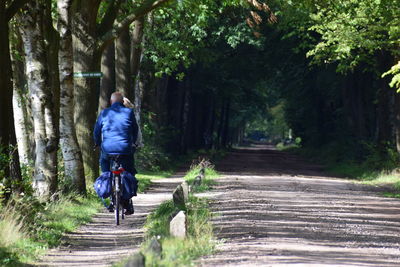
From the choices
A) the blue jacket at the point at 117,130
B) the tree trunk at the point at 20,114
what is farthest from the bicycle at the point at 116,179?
the tree trunk at the point at 20,114

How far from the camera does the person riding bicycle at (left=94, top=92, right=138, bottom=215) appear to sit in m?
15.3

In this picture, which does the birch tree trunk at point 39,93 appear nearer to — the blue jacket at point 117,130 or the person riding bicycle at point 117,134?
the person riding bicycle at point 117,134

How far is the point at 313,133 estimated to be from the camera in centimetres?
6844

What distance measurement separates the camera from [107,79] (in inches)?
1368

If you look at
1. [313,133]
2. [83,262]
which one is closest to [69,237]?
[83,262]

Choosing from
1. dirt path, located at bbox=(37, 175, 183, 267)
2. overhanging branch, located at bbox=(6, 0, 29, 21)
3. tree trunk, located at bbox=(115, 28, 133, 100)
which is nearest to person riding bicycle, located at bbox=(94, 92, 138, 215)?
dirt path, located at bbox=(37, 175, 183, 267)

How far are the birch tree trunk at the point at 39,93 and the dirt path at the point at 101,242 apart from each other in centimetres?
130

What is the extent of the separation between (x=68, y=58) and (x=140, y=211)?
3635 mm

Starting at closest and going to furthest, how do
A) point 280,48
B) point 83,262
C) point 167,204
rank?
point 83,262
point 167,204
point 280,48

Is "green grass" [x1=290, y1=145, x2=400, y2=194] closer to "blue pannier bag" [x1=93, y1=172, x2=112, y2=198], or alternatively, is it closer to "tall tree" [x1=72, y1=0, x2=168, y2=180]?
"tall tree" [x1=72, y1=0, x2=168, y2=180]

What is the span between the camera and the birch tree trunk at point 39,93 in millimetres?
17812

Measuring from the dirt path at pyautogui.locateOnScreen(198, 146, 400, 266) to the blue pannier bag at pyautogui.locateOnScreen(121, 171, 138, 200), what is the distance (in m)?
1.44

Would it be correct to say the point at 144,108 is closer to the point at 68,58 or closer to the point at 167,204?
the point at 68,58

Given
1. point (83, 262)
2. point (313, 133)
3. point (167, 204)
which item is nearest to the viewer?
point (83, 262)
